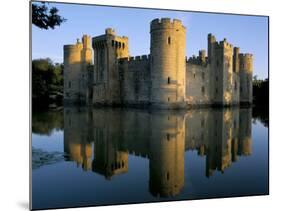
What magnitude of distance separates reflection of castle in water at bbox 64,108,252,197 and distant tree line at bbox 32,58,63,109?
33 cm

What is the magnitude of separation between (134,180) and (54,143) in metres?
1.29

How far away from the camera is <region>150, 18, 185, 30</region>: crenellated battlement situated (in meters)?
6.13

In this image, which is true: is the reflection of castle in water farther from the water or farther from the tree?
the tree

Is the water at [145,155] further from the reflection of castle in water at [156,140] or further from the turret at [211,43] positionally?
the turret at [211,43]

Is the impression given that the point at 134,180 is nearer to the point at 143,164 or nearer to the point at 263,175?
the point at 143,164

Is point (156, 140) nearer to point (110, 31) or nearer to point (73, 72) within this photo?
point (73, 72)

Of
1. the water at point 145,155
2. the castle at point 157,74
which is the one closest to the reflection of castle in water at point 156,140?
the water at point 145,155

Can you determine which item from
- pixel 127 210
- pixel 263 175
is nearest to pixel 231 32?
pixel 263 175

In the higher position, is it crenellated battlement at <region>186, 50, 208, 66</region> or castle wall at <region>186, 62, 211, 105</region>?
crenellated battlement at <region>186, 50, 208, 66</region>

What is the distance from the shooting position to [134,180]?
5520mm

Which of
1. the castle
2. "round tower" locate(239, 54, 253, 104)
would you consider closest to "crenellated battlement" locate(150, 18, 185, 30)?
the castle

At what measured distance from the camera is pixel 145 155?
588 cm

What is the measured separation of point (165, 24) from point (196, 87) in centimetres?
122

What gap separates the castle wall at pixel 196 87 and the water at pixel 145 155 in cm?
35
